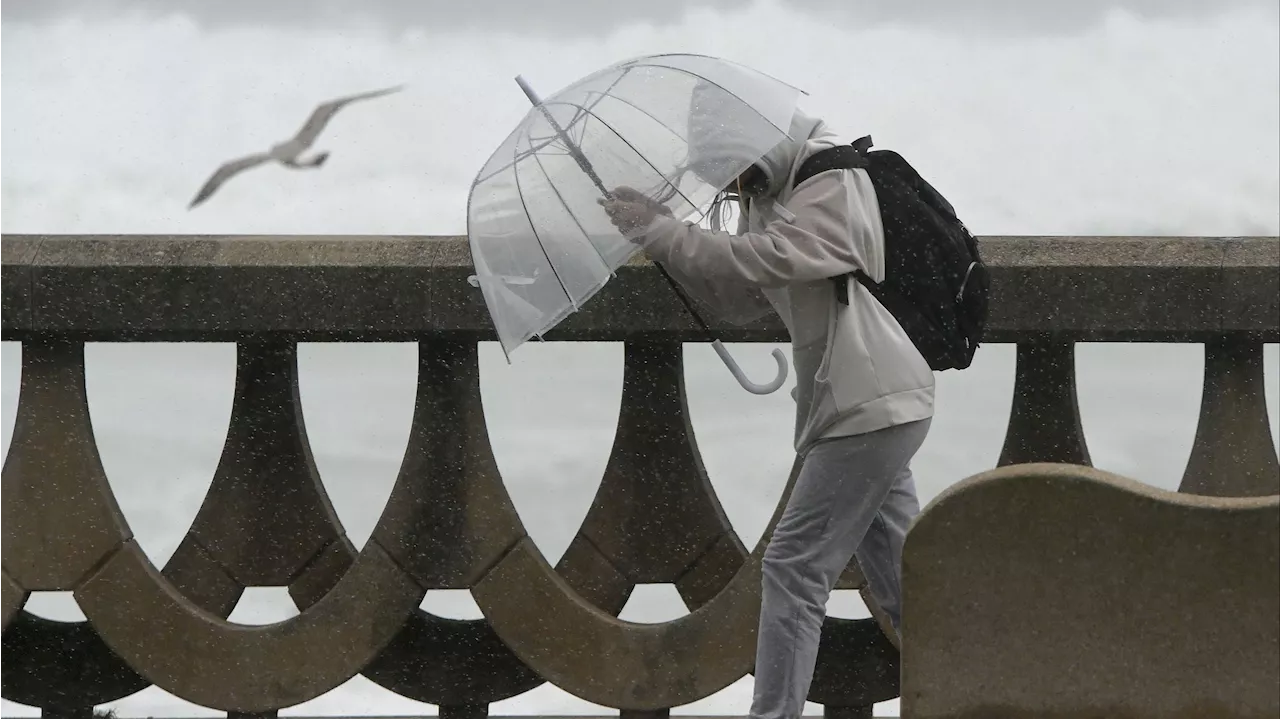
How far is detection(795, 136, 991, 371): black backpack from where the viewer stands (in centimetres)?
372

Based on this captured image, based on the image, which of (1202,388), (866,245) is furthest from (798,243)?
(1202,388)

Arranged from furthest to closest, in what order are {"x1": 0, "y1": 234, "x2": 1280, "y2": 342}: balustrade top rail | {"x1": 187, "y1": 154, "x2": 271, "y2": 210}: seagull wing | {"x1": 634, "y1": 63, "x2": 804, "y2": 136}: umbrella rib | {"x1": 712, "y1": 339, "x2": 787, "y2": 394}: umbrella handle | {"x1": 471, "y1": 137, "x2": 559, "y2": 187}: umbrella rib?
{"x1": 187, "y1": 154, "x2": 271, "y2": 210}: seagull wing → {"x1": 0, "y1": 234, "x2": 1280, "y2": 342}: balustrade top rail → {"x1": 712, "y1": 339, "x2": 787, "y2": 394}: umbrella handle → {"x1": 471, "y1": 137, "x2": 559, "y2": 187}: umbrella rib → {"x1": 634, "y1": 63, "x2": 804, "y2": 136}: umbrella rib

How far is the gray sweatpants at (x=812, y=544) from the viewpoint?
3715 mm

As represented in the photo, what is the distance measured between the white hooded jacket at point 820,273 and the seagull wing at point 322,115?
5.28 feet

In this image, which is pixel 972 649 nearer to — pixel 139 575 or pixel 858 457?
pixel 858 457

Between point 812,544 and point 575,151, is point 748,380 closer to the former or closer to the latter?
point 812,544

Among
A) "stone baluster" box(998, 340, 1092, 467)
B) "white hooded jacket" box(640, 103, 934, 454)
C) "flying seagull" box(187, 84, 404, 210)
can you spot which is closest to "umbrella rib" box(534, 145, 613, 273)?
"white hooded jacket" box(640, 103, 934, 454)

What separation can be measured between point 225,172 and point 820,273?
2.54m

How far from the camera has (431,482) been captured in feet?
15.9

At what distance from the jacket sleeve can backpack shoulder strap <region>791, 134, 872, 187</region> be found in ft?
0.07

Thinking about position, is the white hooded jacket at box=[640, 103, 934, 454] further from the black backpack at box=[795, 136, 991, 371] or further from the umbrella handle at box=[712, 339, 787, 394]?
the umbrella handle at box=[712, 339, 787, 394]

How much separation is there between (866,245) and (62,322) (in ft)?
8.45

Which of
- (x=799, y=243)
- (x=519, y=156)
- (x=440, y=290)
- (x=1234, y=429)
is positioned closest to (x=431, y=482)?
(x=440, y=290)

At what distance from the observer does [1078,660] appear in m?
2.84
